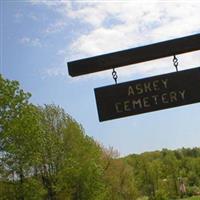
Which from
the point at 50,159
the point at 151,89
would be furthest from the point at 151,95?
the point at 50,159

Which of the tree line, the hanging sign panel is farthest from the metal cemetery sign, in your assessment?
the tree line

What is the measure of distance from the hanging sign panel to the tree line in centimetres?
2037

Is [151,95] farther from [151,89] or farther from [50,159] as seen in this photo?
[50,159]

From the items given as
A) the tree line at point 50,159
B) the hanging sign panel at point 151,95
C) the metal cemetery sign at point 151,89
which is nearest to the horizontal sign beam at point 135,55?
the metal cemetery sign at point 151,89

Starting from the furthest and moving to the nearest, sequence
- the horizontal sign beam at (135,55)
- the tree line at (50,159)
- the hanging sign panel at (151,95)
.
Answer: the tree line at (50,159) < the horizontal sign beam at (135,55) < the hanging sign panel at (151,95)

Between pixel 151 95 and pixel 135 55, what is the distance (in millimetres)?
931

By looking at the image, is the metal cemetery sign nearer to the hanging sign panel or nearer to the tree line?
the hanging sign panel

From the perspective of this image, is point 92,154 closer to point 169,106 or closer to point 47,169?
point 47,169

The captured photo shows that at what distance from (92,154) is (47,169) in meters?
5.71

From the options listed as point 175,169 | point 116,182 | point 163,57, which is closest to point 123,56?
point 163,57

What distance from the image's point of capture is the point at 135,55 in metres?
9.35

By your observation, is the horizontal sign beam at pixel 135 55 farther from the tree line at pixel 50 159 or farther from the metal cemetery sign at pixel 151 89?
the tree line at pixel 50 159

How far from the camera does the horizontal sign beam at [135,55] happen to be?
30.3ft

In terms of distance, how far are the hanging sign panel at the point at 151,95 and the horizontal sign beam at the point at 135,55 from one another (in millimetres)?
484
